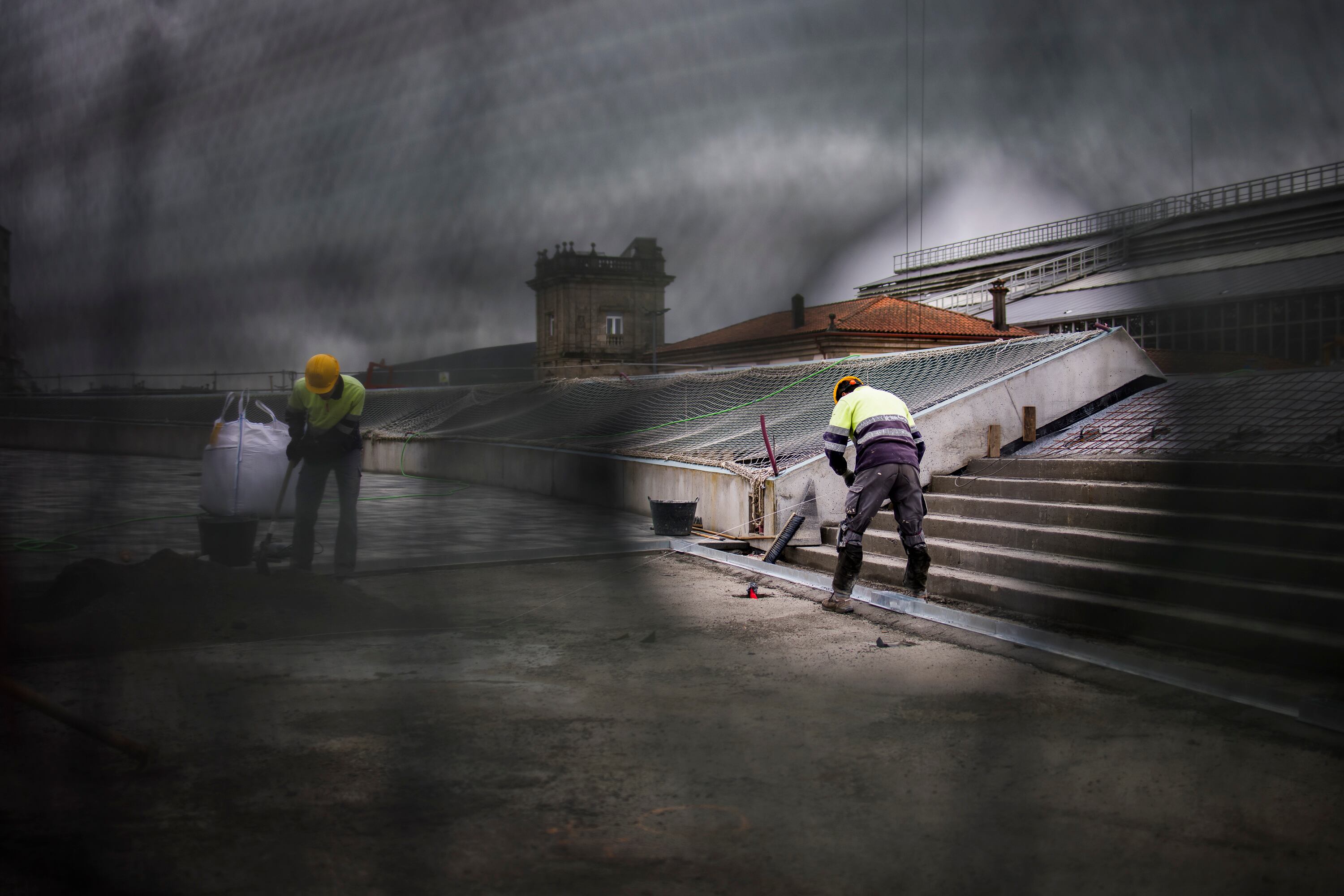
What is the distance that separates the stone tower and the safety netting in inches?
134

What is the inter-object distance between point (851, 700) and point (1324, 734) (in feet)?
3.89

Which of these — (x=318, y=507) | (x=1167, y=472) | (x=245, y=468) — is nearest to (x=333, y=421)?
(x=318, y=507)

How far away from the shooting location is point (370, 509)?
273 inches

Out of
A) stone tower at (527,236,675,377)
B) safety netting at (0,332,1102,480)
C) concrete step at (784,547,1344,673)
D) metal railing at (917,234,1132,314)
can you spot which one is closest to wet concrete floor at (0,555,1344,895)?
concrete step at (784,547,1344,673)

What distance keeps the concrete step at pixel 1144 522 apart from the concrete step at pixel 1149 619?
12.2 inches

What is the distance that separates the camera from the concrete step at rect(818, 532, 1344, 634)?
10.4ft

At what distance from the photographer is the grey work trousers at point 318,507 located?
4422mm

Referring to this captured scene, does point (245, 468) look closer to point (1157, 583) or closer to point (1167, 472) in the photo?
point (1157, 583)

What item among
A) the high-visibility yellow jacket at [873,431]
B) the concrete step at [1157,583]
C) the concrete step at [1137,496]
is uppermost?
the high-visibility yellow jacket at [873,431]

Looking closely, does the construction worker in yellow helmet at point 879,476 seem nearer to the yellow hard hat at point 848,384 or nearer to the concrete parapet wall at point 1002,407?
the yellow hard hat at point 848,384

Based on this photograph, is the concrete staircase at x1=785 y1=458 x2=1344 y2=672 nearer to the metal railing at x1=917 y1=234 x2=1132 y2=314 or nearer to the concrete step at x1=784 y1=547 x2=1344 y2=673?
the concrete step at x1=784 y1=547 x2=1344 y2=673

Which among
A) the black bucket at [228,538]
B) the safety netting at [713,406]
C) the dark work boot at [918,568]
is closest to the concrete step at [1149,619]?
the dark work boot at [918,568]

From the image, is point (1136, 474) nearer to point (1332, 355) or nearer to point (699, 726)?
point (699, 726)

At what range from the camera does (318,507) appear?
4.57 m
